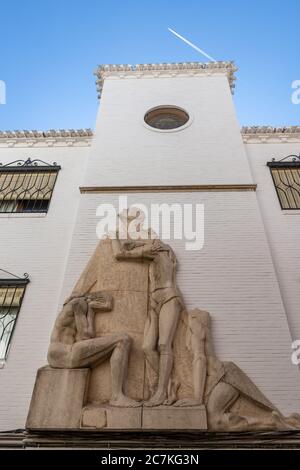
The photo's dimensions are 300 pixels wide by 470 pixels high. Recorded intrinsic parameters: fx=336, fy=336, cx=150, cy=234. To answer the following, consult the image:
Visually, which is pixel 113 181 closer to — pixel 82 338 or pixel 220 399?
pixel 82 338

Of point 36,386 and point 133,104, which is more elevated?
point 133,104

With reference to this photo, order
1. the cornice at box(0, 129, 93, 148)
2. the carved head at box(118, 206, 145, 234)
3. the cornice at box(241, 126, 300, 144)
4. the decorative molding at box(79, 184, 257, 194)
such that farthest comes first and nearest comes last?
the cornice at box(0, 129, 93, 148)
the cornice at box(241, 126, 300, 144)
the decorative molding at box(79, 184, 257, 194)
the carved head at box(118, 206, 145, 234)

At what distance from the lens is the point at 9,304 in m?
6.07

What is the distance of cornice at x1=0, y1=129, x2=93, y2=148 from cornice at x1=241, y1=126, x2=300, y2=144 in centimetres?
434

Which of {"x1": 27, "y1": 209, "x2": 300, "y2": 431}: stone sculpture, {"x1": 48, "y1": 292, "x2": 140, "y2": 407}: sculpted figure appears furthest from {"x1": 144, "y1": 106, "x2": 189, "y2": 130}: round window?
{"x1": 48, "y1": 292, "x2": 140, "y2": 407}: sculpted figure

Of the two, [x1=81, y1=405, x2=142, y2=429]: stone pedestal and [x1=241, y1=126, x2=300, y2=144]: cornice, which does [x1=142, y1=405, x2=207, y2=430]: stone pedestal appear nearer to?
[x1=81, y1=405, x2=142, y2=429]: stone pedestal

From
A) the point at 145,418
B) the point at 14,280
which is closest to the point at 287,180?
the point at 145,418

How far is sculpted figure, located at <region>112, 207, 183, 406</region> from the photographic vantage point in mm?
4578

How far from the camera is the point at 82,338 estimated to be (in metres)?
4.81

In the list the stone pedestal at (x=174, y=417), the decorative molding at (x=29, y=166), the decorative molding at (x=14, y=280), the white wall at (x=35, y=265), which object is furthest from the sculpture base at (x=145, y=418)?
the decorative molding at (x=29, y=166)

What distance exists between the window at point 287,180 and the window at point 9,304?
5.56 metres
